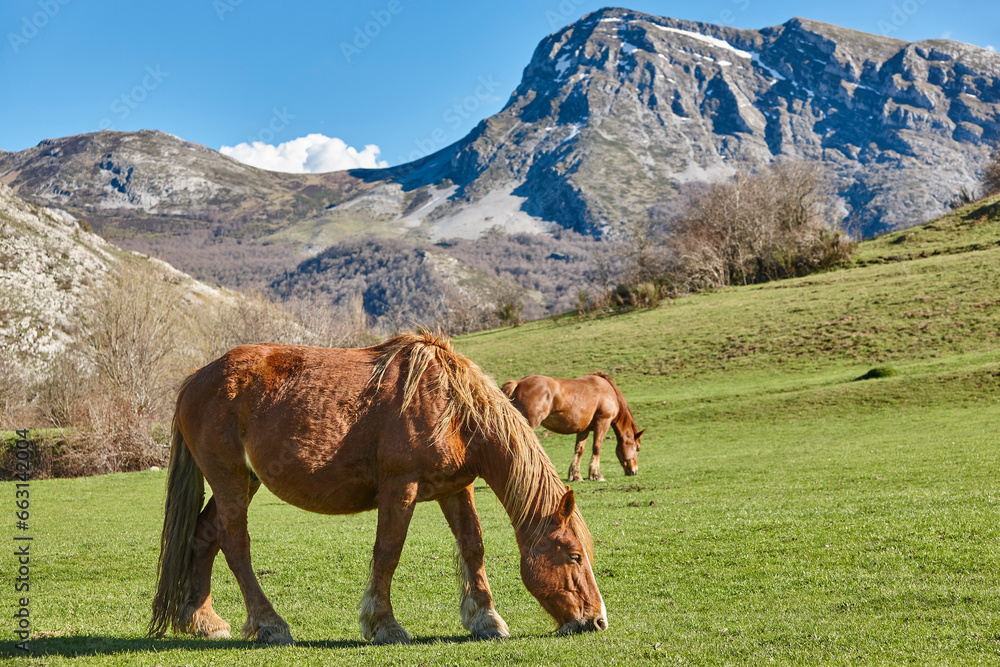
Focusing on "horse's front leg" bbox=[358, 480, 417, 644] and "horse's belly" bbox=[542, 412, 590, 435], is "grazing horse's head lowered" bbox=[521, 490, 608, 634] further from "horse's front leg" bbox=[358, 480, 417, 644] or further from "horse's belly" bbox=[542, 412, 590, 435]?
"horse's belly" bbox=[542, 412, 590, 435]

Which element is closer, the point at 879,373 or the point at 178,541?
the point at 178,541

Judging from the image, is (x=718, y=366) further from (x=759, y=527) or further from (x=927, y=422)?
(x=759, y=527)

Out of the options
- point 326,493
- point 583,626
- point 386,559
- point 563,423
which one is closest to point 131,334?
point 563,423

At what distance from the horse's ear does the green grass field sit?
0.91m

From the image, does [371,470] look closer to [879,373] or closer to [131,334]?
[879,373]

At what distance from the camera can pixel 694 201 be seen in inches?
2537

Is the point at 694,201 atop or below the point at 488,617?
atop

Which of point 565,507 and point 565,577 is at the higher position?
point 565,507

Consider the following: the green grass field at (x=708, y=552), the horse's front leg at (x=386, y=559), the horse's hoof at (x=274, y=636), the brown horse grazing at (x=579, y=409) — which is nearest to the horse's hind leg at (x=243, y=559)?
the horse's hoof at (x=274, y=636)

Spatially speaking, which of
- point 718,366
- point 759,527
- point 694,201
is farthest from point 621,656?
point 694,201

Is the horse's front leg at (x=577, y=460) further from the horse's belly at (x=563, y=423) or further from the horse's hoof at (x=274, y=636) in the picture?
the horse's hoof at (x=274, y=636)

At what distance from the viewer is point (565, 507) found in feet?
17.1

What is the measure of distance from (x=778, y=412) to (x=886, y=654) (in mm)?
22753

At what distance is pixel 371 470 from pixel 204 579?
1983 millimetres
